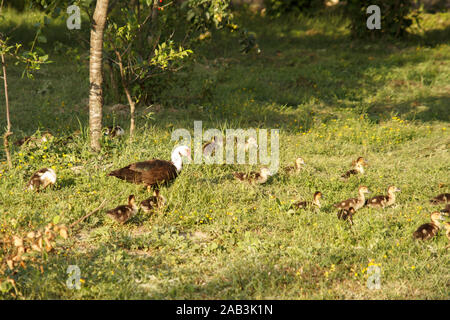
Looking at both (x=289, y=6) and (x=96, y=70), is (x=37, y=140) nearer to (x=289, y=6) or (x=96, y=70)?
(x=96, y=70)

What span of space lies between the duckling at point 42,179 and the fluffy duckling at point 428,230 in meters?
5.06

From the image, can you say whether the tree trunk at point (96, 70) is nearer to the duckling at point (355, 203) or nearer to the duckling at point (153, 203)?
the duckling at point (153, 203)

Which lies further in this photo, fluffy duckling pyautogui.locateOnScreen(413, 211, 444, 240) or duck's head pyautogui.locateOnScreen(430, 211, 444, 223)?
duck's head pyautogui.locateOnScreen(430, 211, 444, 223)

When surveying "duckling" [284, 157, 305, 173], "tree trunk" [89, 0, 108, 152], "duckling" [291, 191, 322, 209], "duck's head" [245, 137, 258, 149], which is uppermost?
"tree trunk" [89, 0, 108, 152]

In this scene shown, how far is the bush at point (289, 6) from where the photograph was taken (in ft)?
72.4

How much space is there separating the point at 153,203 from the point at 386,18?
1503 cm

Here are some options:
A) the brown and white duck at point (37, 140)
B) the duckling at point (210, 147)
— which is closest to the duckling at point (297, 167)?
the duckling at point (210, 147)

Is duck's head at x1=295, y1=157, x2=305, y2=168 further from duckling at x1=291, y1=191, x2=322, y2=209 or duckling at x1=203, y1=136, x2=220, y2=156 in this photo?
duckling at x1=203, y1=136, x2=220, y2=156

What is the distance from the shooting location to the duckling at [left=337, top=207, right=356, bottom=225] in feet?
23.1

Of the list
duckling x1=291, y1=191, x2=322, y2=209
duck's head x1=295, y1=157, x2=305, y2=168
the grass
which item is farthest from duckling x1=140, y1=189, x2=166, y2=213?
duck's head x1=295, y1=157, x2=305, y2=168

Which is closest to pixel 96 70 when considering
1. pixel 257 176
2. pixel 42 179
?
pixel 42 179

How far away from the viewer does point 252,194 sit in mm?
7906

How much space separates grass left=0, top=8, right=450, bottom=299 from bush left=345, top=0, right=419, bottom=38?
3.72 metres

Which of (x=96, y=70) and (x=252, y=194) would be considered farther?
(x=96, y=70)
